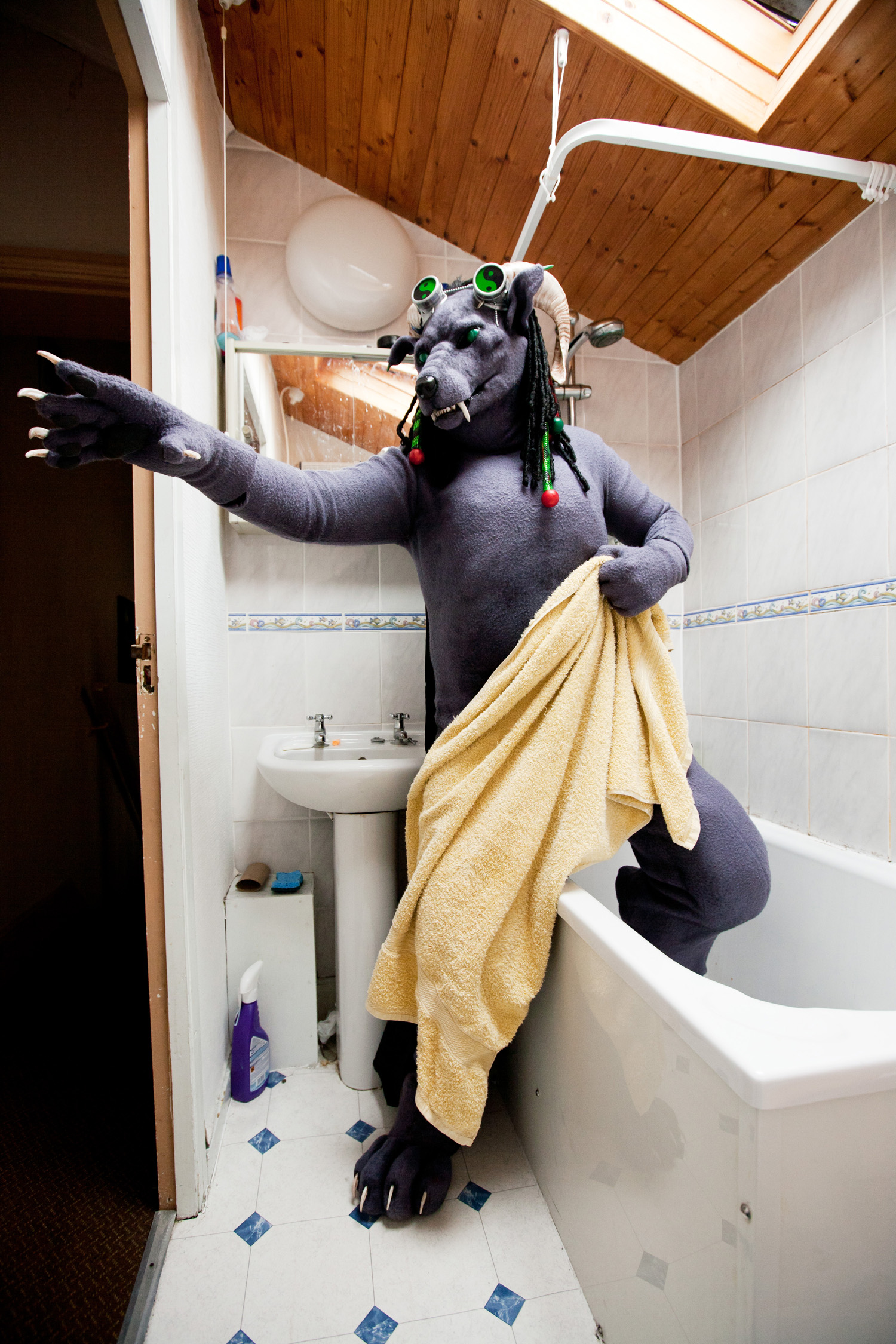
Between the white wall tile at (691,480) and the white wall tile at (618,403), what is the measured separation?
121 mm

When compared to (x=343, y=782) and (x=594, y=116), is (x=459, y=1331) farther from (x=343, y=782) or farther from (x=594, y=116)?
(x=594, y=116)

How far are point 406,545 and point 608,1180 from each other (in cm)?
96

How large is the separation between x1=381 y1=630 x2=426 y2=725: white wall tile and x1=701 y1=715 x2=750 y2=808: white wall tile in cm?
76

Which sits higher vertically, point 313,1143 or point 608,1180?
point 608,1180

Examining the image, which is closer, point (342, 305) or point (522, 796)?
point (522, 796)

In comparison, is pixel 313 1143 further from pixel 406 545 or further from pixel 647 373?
pixel 647 373

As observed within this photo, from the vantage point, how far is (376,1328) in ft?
2.52

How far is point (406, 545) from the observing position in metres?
1.09

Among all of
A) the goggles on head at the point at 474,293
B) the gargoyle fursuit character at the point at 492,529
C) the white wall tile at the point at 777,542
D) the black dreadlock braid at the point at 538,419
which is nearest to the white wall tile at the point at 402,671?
the gargoyle fursuit character at the point at 492,529

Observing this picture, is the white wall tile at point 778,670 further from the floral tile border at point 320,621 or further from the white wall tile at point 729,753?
the floral tile border at point 320,621

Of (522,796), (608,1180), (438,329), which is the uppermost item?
(438,329)

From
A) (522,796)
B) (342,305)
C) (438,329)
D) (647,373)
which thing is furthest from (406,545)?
(647,373)

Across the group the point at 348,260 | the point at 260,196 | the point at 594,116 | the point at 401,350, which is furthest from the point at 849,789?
the point at 260,196

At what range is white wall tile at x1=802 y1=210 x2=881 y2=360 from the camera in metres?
1.10
